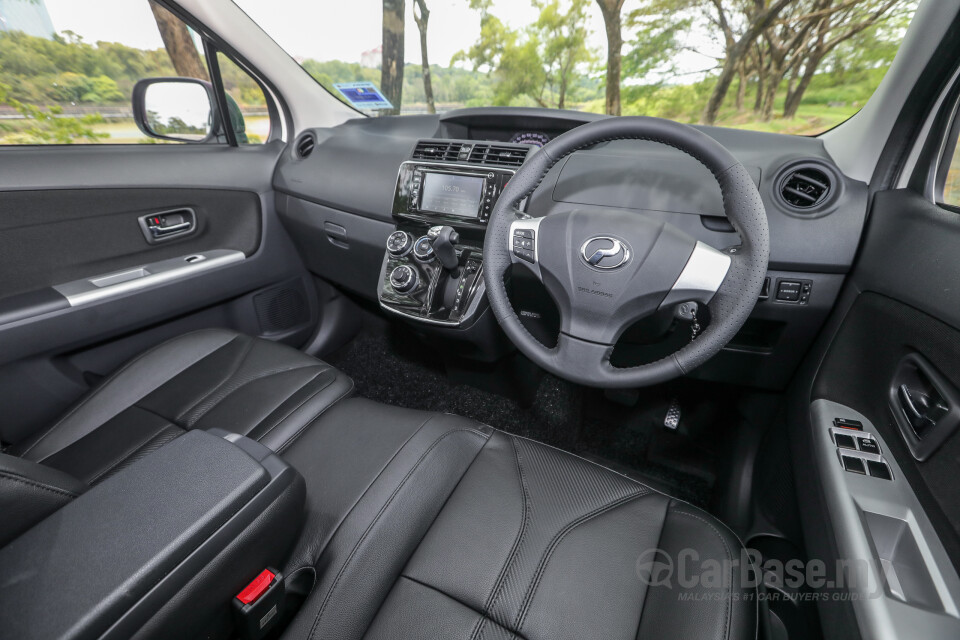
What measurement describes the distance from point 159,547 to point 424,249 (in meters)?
0.97

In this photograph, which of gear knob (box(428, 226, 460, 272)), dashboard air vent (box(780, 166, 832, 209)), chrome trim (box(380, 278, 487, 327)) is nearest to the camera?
dashboard air vent (box(780, 166, 832, 209))

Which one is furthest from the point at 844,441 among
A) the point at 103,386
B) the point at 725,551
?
the point at 103,386

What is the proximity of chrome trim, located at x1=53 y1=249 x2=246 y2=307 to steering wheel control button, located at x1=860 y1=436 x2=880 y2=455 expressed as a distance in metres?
1.79

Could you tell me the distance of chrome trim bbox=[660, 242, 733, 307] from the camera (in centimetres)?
91

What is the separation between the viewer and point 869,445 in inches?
34.7

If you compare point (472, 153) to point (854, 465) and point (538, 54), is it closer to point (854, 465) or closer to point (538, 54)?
point (538, 54)

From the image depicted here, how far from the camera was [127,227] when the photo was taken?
1.47 meters

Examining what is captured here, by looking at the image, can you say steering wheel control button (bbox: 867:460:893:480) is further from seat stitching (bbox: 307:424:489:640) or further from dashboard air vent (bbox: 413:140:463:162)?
dashboard air vent (bbox: 413:140:463:162)

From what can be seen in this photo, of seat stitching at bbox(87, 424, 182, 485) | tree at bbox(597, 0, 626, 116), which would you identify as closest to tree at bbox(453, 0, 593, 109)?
tree at bbox(597, 0, 626, 116)

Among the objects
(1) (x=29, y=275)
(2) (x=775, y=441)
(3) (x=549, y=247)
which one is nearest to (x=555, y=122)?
(3) (x=549, y=247)

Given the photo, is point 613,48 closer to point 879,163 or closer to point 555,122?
point 555,122

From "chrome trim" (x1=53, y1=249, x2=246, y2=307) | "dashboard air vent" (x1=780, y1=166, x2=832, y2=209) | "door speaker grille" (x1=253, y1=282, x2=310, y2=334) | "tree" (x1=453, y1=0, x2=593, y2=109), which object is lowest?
"door speaker grille" (x1=253, y1=282, x2=310, y2=334)

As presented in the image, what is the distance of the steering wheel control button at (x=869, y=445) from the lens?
0.87 meters

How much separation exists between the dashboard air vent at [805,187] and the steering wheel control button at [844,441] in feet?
1.60
